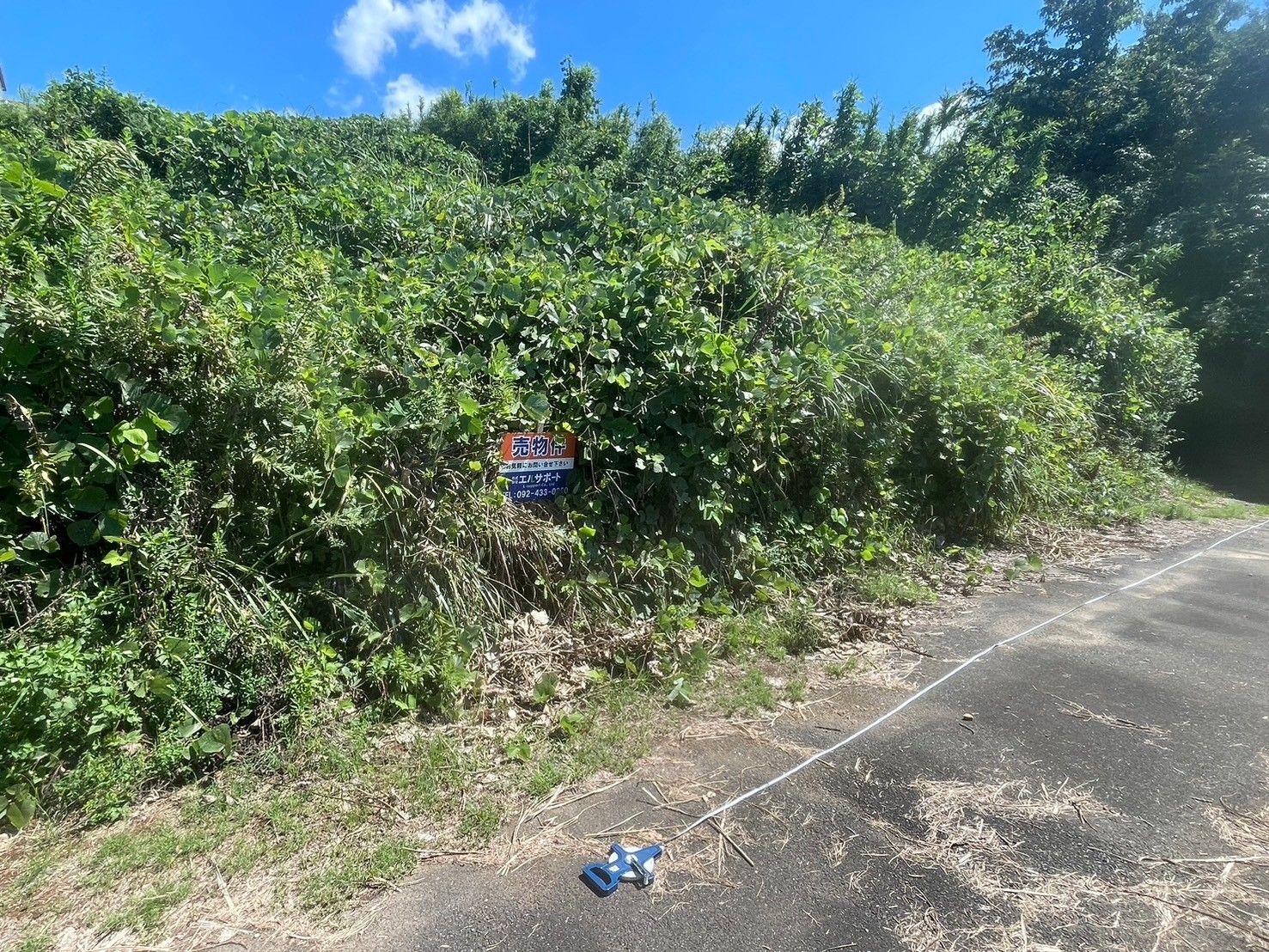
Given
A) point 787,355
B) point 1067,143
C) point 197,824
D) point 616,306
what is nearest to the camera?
point 197,824

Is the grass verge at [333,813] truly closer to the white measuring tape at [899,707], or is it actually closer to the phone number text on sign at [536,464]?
the white measuring tape at [899,707]

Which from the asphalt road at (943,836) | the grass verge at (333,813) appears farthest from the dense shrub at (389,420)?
the asphalt road at (943,836)

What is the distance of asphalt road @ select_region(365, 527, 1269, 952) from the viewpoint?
224 cm

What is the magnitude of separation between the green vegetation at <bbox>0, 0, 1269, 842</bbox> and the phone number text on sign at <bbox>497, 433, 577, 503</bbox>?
11 centimetres

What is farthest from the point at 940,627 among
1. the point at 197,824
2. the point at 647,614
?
the point at 197,824

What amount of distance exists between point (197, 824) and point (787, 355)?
162 inches

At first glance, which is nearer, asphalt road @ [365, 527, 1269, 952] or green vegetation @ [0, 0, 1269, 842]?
asphalt road @ [365, 527, 1269, 952]

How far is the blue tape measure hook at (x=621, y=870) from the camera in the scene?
7.87 feet

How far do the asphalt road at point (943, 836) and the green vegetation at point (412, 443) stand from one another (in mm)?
322

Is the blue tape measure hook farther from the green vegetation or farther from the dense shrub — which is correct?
the dense shrub

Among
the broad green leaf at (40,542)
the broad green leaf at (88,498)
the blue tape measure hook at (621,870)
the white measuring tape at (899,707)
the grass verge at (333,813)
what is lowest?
the white measuring tape at (899,707)

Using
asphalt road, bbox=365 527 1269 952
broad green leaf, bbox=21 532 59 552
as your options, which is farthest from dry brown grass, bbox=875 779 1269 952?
broad green leaf, bbox=21 532 59 552

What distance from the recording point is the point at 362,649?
11.0 feet

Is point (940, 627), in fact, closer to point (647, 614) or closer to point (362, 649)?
point (647, 614)
